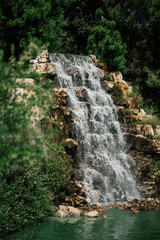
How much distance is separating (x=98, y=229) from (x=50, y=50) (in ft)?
60.0

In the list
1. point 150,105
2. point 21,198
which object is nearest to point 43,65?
point 21,198

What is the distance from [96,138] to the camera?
14055 millimetres

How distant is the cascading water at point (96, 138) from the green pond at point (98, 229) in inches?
87.9

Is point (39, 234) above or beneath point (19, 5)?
beneath

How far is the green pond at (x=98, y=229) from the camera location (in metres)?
7.87

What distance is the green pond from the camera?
7867 mm

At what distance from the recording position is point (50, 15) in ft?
77.2

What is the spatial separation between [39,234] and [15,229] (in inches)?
31.8

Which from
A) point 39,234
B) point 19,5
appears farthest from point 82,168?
point 19,5

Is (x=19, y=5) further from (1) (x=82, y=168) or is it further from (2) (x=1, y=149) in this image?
(2) (x=1, y=149)

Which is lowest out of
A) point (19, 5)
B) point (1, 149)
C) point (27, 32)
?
point (1, 149)

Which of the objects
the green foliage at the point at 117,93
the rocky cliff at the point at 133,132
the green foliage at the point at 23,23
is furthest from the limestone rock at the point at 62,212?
the green foliage at the point at 23,23

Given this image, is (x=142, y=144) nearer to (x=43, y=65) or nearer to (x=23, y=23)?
(x=43, y=65)

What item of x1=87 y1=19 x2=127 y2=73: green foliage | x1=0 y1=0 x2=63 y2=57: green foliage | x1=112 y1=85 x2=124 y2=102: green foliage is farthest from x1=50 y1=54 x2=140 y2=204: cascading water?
x1=0 y1=0 x2=63 y2=57: green foliage
